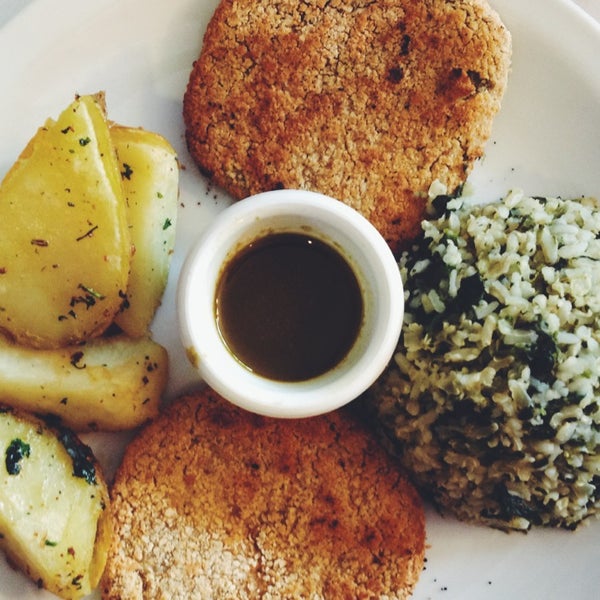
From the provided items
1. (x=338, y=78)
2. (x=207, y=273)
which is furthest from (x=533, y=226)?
(x=207, y=273)

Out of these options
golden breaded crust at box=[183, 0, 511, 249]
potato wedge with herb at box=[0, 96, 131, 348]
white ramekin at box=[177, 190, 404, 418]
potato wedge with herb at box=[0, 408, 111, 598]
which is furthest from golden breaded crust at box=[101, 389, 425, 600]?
golden breaded crust at box=[183, 0, 511, 249]

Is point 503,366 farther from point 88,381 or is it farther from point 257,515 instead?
point 88,381

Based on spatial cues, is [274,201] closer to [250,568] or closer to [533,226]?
[533,226]

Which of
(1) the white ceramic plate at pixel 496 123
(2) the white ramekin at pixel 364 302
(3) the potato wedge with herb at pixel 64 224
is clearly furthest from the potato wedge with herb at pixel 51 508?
(2) the white ramekin at pixel 364 302

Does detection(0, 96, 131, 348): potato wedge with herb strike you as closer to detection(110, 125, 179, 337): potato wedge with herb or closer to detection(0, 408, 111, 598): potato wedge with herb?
detection(110, 125, 179, 337): potato wedge with herb

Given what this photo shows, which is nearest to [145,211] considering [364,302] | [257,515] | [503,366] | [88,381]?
[88,381]

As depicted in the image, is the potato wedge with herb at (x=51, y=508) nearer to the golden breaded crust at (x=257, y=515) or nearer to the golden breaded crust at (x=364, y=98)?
the golden breaded crust at (x=257, y=515)
